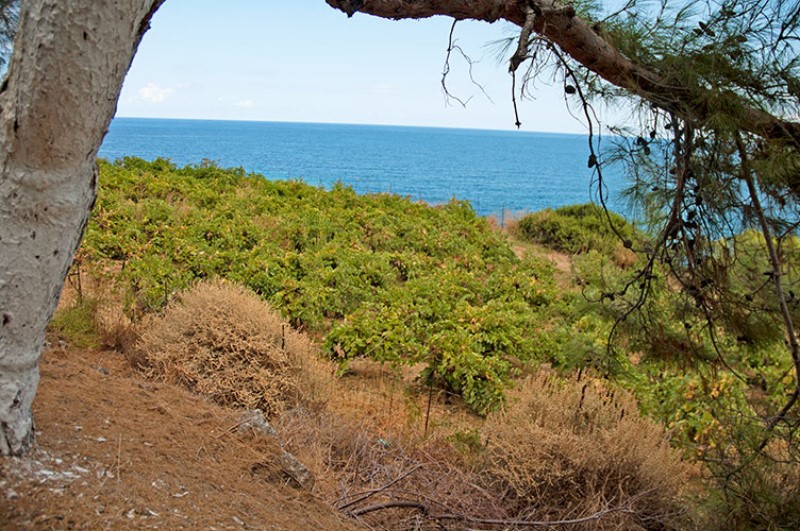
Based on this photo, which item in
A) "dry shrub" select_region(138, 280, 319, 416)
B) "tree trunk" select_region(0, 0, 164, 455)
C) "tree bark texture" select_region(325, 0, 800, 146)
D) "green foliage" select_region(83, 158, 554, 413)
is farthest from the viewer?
"green foliage" select_region(83, 158, 554, 413)

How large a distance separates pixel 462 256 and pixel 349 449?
22.7 feet

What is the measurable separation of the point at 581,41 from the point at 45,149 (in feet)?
7.62

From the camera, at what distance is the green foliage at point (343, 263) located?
22.1 ft

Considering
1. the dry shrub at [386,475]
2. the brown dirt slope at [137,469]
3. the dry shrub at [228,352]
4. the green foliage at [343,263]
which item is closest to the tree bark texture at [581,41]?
the brown dirt slope at [137,469]

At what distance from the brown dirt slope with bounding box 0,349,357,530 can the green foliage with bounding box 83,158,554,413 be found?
114 inches

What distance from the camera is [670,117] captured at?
368 cm

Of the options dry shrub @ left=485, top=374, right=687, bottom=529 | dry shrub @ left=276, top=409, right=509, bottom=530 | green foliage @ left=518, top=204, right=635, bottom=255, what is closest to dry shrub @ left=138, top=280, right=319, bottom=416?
dry shrub @ left=276, top=409, right=509, bottom=530

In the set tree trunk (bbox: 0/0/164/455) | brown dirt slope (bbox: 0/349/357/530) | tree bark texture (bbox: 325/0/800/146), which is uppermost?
tree bark texture (bbox: 325/0/800/146)

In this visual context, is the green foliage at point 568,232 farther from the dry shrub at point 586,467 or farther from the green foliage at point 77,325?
the green foliage at point 77,325

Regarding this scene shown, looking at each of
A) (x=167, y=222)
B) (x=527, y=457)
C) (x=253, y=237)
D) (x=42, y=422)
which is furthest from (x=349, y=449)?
(x=167, y=222)

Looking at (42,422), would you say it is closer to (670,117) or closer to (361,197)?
(670,117)

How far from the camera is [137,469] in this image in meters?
2.64

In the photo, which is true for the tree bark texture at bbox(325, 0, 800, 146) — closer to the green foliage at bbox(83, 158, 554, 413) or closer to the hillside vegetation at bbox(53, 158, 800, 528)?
the hillside vegetation at bbox(53, 158, 800, 528)

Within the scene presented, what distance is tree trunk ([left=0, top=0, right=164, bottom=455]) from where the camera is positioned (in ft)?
6.93
